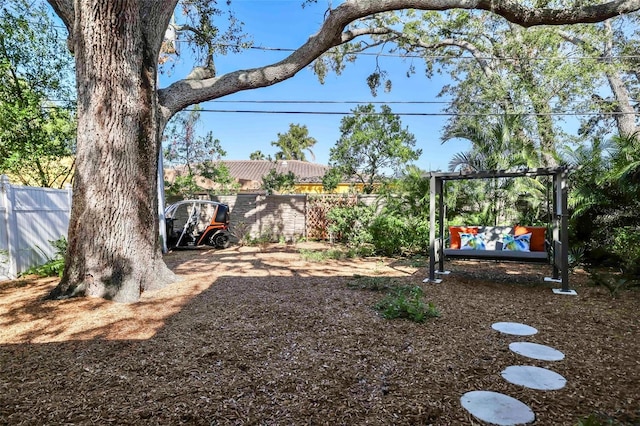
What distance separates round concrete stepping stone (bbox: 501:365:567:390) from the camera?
2146 mm

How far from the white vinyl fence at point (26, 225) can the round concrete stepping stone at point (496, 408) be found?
6.31m

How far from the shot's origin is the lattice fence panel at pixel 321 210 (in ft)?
36.1

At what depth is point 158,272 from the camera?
15.3 feet

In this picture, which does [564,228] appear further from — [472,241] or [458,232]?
[458,232]

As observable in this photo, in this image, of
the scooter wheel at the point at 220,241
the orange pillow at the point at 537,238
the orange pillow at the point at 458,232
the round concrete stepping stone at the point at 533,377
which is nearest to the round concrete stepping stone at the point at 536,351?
the round concrete stepping stone at the point at 533,377

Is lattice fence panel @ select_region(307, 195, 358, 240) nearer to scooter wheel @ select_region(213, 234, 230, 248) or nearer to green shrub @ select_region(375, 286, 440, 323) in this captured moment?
scooter wheel @ select_region(213, 234, 230, 248)

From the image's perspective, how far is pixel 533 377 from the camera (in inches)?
88.9

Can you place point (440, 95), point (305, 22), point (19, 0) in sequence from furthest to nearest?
point (440, 95), point (305, 22), point (19, 0)

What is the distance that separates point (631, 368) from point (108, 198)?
4.91 m

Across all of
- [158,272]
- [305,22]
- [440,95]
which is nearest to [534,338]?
[158,272]

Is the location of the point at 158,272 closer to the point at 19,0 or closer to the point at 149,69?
the point at 149,69

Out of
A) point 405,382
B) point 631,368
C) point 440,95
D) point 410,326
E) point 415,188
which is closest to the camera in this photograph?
point 405,382

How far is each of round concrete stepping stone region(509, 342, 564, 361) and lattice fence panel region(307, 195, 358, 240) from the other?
820 centimetres

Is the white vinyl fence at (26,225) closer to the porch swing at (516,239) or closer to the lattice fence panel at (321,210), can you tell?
the porch swing at (516,239)
